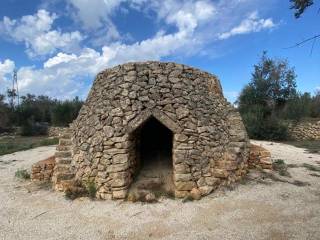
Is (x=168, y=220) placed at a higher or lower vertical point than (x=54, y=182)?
lower

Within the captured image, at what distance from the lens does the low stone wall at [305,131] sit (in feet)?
57.8

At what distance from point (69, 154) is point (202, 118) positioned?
11.0 ft

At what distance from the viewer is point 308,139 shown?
17547mm

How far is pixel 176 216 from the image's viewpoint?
5277mm

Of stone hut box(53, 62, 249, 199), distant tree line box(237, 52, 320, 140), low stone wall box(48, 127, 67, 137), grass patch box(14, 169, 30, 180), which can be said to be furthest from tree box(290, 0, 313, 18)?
low stone wall box(48, 127, 67, 137)

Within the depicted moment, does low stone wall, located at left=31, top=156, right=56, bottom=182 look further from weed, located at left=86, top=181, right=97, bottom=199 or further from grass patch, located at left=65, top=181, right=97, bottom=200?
weed, located at left=86, top=181, right=97, bottom=199

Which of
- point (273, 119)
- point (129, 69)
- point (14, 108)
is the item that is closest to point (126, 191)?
point (129, 69)

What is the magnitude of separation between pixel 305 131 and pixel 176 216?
50.1 feet

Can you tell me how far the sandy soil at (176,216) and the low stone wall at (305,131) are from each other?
1227cm

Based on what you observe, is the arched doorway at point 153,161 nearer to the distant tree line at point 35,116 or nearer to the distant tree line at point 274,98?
the distant tree line at point 274,98

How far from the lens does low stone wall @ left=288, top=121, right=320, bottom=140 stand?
17625 millimetres

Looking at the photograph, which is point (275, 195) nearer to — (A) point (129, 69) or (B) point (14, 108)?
(A) point (129, 69)

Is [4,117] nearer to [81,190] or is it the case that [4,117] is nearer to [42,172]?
[42,172]

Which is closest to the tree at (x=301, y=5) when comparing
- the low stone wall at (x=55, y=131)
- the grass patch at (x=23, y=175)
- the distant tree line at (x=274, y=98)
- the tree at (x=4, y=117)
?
the grass patch at (x=23, y=175)
